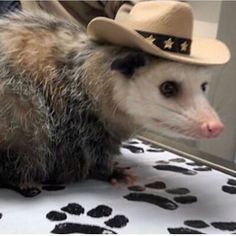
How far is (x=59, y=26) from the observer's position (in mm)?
1307

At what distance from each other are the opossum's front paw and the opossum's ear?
28cm

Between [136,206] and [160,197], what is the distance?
3.6 inches

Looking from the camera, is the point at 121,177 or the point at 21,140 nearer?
the point at 21,140

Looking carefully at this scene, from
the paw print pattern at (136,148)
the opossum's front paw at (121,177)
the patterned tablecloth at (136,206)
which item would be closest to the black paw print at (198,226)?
the patterned tablecloth at (136,206)

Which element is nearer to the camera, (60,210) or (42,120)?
(60,210)

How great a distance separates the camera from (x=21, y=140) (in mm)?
1154

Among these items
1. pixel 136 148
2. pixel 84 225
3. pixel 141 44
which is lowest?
pixel 84 225

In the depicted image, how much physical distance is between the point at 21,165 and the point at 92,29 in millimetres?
351

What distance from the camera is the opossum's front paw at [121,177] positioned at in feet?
4.23

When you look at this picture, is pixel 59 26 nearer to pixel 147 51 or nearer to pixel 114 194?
pixel 147 51

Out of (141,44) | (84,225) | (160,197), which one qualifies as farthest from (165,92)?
(84,225)

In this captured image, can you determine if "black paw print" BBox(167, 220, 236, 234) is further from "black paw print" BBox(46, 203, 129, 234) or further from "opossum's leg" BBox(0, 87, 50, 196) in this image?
"opossum's leg" BBox(0, 87, 50, 196)

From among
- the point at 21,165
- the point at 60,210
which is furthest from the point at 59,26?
the point at 60,210

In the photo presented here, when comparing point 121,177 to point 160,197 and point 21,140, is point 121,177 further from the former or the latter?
point 21,140
